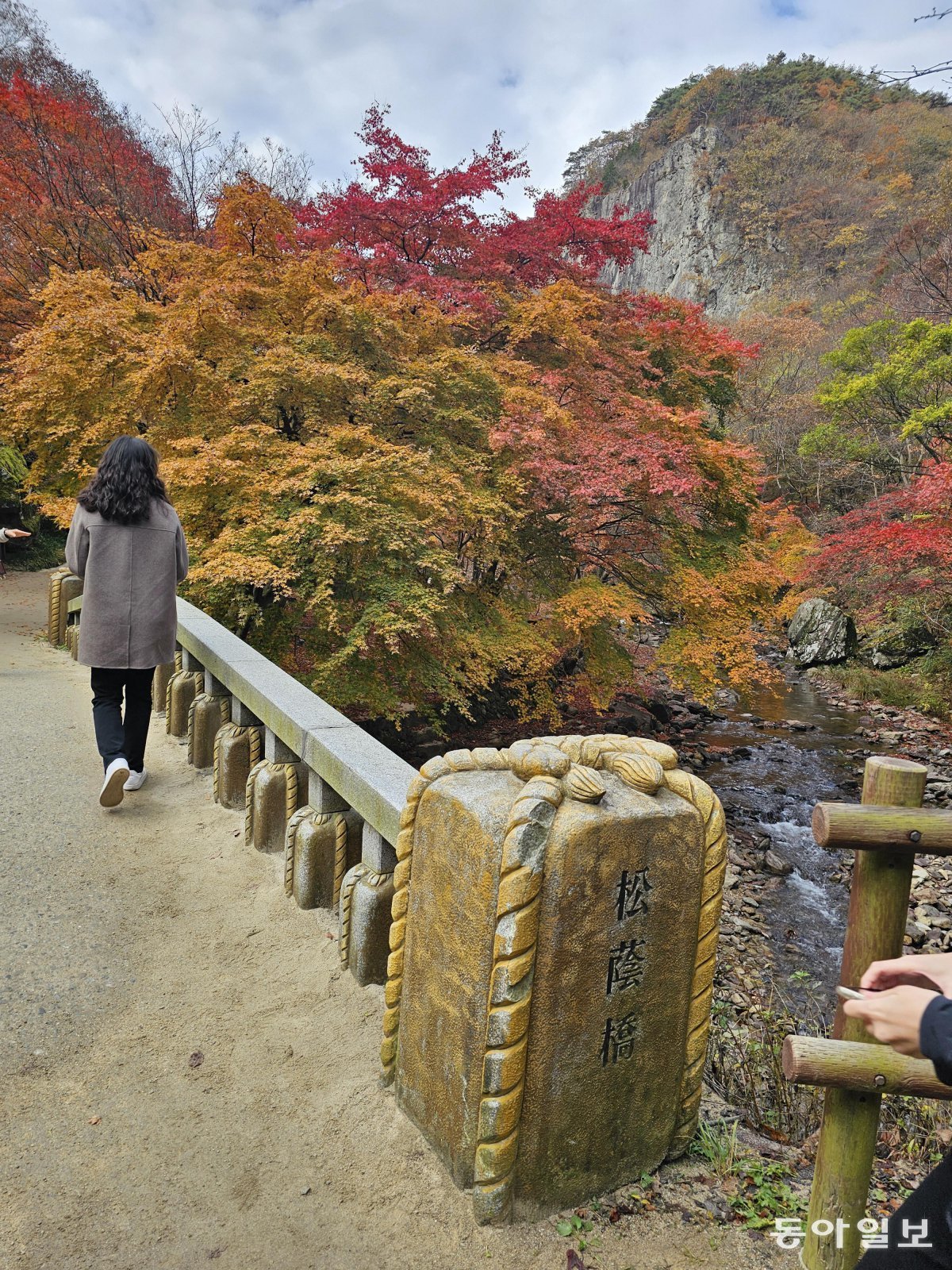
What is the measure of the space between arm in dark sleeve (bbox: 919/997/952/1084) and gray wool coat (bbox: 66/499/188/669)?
3.14 meters

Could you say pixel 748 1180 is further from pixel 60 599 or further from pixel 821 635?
pixel 821 635

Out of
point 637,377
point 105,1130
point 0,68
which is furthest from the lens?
point 0,68

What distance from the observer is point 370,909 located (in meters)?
2.33

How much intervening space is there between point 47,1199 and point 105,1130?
200 millimetres

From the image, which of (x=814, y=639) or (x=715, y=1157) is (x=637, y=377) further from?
(x=715, y=1157)

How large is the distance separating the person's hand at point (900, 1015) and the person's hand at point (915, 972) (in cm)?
5

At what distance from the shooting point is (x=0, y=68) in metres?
15.4

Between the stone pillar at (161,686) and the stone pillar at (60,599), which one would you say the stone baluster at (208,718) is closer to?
the stone pillar at (161,686)

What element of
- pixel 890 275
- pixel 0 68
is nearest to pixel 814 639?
pixel 890 275

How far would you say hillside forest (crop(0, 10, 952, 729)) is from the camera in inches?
245

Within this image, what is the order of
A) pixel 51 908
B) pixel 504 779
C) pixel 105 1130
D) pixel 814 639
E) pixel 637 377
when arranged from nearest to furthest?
pixel 504 779, pixel 105 1130, pixel 51 908, pixel 637 377, pixel 814 639

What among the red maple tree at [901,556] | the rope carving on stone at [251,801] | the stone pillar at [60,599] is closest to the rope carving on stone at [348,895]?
the rope carving on stone at [251,801]

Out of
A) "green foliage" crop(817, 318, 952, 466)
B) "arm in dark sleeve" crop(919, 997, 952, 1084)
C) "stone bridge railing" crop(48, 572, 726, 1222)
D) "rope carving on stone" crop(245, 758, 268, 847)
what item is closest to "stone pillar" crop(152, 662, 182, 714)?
"rope carving on stone" crop(245, 758, 268, 847)

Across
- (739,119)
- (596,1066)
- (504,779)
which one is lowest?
(596,1066)
